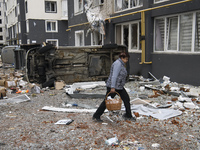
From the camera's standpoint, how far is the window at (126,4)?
1199cm

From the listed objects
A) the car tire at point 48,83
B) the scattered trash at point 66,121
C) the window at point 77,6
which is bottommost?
the scattered trash at point 66,121

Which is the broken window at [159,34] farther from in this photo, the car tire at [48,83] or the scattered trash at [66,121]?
the scattered trash at [66,121]

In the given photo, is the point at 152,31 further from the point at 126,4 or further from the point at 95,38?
the point at 95,38

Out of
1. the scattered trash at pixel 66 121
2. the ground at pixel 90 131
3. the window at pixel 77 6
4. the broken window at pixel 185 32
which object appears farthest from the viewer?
the window at pixel 77 6

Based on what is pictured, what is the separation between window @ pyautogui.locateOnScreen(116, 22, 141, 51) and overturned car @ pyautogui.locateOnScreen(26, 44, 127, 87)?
2367 millimetres

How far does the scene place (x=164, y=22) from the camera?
10.6m

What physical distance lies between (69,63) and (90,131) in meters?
5.47

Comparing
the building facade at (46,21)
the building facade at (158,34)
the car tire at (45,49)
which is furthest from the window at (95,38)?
the building facade at (46,21)

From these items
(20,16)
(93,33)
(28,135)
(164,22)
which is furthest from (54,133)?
(20,16)

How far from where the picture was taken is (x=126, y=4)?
12.9 m

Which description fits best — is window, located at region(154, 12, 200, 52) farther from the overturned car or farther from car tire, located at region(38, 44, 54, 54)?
car tire, located at region(38, 44, 54, 54)

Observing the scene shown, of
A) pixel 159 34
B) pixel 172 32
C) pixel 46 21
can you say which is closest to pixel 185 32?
pixel 172 32

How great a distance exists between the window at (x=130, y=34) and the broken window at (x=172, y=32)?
202cm

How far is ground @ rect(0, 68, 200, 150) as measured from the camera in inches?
159
